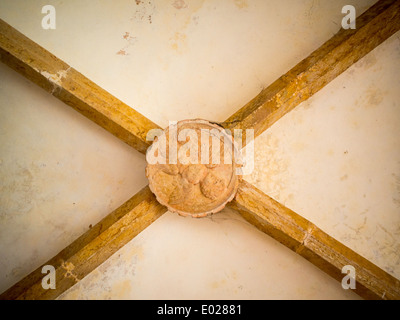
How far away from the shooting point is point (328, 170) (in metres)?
3.43

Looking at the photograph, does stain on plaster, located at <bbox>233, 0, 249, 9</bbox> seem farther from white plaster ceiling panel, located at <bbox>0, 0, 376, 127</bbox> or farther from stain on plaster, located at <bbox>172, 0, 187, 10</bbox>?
stain on plaster, located at <bbox>172, 0, 187, 10</bbox>

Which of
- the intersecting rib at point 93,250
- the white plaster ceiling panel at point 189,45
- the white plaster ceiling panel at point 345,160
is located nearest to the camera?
the intersecting rib at point 93,250

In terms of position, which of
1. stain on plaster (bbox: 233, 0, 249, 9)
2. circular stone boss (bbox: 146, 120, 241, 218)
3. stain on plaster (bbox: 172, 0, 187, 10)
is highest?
stain on plaster (bbox: 172, 0, 187, 10)

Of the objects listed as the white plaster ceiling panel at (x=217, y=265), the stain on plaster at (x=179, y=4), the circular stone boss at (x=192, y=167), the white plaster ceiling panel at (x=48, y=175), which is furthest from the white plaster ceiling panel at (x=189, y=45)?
the white plaster ceiling panel at (x=217, y=265)

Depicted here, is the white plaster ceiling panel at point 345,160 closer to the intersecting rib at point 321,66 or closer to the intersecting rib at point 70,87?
the intersecting rib at point 321,66

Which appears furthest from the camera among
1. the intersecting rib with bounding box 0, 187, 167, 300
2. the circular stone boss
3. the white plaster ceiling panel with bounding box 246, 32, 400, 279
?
the white plaster ceiling panel with bounding box 246, 32, 400, 279

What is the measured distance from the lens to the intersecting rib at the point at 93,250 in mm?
3061

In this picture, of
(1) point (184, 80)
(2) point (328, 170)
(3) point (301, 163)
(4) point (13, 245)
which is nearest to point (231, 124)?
(1) point (184, 80)

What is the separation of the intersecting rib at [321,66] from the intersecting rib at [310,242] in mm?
709

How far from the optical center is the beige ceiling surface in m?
3.28

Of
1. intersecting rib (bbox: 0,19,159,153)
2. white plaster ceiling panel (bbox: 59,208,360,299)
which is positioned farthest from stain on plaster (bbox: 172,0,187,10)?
white plaster ceiling panel (bbox: 59,208,360,299)

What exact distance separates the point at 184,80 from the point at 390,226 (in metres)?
2.78

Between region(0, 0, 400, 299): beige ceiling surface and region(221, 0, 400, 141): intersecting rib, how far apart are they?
0.64 ft
